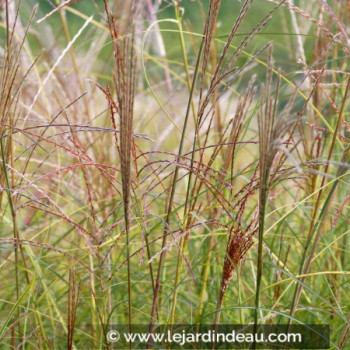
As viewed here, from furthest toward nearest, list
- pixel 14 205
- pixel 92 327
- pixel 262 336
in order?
pixel 92 327
pixel 262 336
pixel 14 205

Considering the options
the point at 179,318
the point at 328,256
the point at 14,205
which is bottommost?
the point at 179,318

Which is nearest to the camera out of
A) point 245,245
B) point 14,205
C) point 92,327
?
point 245,245

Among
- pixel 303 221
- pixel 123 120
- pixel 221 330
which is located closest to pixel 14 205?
pixel 123 120

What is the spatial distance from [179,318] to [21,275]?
39cm

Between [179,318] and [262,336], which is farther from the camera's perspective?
[179,318]

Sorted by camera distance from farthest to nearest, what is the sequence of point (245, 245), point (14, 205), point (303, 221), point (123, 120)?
1. point (303, 221)
2. point (14, 205)
3. point (245, 245)
4. point (123, 120)

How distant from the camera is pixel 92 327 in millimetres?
1404

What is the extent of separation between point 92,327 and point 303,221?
0.52 m

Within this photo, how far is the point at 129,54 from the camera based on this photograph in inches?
30.9

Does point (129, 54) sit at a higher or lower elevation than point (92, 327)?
higher

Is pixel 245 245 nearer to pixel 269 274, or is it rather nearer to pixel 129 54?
pixel 129 54

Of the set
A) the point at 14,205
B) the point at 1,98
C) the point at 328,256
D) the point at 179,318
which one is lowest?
the point at 179,318

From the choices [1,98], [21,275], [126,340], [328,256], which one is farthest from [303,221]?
[1,98]

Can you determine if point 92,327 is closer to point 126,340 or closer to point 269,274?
point 126,340
